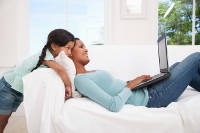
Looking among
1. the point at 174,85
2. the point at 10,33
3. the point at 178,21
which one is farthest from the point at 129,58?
the point at 178,21

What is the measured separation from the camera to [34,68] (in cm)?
143

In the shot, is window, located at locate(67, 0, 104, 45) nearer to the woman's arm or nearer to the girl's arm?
the girl's arm

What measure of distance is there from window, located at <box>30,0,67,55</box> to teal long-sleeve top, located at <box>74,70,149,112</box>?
2.44 m

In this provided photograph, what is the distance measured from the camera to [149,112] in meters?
1.15

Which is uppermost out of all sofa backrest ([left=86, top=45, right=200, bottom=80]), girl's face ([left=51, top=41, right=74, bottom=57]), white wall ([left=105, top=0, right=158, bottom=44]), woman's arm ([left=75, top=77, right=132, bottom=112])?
white wall ([left=105, top=0, right=158, bottom=44])

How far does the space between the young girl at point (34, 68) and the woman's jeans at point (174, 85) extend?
570mm

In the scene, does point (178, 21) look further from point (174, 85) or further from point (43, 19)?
point (174, 85)

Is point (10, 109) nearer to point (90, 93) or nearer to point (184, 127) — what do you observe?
point (90, 93)

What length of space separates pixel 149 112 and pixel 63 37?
29.0 inches

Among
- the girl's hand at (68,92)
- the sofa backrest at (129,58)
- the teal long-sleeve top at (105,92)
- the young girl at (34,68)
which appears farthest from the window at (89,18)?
the girl's hand at (68,92)

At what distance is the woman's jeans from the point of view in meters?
1.38

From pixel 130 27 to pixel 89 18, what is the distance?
2.39 feet

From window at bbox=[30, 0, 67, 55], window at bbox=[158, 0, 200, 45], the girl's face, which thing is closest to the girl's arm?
the girl's face

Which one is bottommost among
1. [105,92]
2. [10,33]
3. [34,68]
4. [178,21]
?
[105,92]
